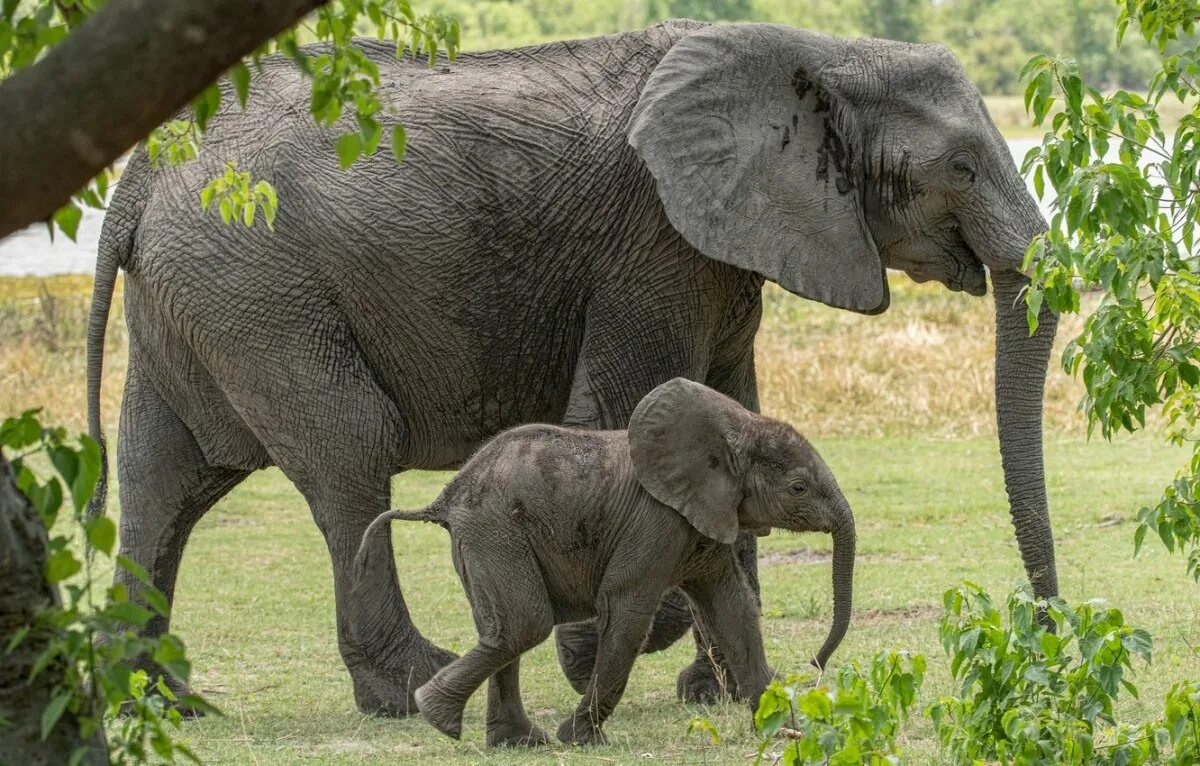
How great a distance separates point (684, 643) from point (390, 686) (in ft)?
7.12

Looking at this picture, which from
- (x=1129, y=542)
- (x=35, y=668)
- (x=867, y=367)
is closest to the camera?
(x=35, y=668)

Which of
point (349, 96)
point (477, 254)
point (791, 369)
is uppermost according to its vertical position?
point (349, 96)

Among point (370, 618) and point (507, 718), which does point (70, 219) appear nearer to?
point (507, 718)

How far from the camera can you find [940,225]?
7766 millimetres

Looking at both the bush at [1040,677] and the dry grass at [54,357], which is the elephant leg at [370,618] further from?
the dry grass at [54,357]

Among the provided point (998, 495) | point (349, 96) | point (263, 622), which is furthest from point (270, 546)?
point (349, 96)

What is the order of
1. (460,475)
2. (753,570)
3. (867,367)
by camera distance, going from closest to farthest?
Result: 1. (460,475)
2. (753,570)
3. (867,367)

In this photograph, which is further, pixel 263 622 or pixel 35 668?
pixel 263 622

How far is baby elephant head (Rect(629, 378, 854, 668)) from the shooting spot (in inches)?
261

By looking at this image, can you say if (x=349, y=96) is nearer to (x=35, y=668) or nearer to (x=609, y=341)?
(x=35, y=668)

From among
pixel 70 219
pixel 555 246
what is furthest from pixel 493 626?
pixel 70 219

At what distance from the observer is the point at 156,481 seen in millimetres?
8383

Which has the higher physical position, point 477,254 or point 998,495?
point 477,254

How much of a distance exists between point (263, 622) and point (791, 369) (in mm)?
8845
